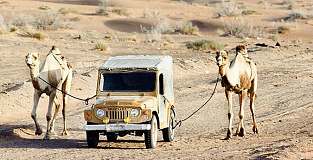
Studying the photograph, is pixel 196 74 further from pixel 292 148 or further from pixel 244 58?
pixel 292 148

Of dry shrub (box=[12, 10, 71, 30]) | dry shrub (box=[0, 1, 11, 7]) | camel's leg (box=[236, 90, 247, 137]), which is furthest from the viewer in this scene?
dry shrub (box=[0, 1, 11, 7])

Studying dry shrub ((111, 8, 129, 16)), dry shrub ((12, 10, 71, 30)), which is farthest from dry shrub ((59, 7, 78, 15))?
dry shrub ((12, 10, 71, 30))

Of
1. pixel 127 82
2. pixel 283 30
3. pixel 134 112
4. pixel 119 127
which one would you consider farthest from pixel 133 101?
pixel 283 30

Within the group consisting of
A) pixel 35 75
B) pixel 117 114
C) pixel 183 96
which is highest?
pixel 35 75

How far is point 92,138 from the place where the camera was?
1306cm

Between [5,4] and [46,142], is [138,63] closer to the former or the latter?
[46,142]

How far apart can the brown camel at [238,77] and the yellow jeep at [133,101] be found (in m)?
1.42

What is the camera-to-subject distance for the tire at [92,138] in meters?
13.0

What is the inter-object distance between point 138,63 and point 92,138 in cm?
209

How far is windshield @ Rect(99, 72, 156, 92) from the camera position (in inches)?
534

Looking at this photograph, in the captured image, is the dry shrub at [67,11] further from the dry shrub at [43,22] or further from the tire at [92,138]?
the tire at [92,138]

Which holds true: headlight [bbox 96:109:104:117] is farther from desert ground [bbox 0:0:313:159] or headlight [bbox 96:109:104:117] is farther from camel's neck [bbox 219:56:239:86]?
camel's neck [bbox 219:56:239:86]

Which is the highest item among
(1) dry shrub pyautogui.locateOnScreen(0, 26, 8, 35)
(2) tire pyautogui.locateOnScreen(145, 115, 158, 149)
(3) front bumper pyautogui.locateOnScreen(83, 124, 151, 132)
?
(1) dry shrub pyautogui.locateOnScreen(0, 26, 8, 35)

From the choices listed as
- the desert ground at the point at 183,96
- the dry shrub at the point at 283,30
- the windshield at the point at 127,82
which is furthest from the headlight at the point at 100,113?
Result: the dry shrub at the point at 283,30
